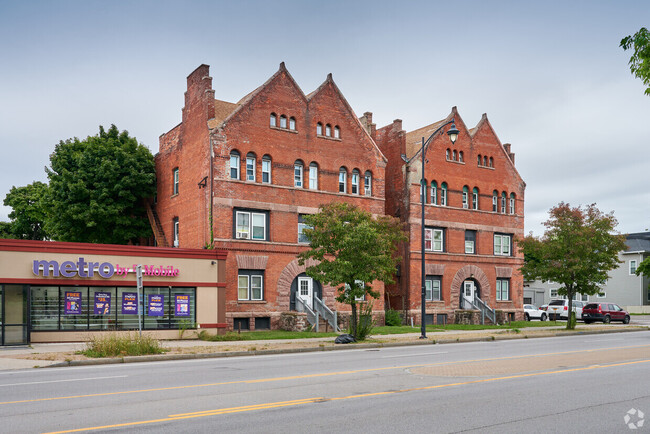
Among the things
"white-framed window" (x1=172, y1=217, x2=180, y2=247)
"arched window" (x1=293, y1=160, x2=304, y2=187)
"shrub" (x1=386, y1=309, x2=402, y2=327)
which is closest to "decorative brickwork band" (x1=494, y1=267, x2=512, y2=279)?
"shrub" (x1=386, y1=309, x2=402, y2=327)

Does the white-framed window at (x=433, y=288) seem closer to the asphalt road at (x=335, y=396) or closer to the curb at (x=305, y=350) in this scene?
the curb at (x=305, y=350)

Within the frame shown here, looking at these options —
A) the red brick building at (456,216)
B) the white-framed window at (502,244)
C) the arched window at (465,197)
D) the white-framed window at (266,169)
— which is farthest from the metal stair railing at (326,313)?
the white-framed window at (502,244)

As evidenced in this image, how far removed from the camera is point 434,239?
1624 inches

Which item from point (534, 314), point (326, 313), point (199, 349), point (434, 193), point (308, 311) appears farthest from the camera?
point (534, 314)

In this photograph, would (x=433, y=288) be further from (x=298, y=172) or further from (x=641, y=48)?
(x=641, y=48)

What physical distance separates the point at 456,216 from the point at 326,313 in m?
13.0

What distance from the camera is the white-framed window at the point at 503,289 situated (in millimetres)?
44719

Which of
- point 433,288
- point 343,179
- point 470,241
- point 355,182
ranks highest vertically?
point 343,179

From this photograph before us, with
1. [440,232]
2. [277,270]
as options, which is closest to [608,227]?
[440,232]

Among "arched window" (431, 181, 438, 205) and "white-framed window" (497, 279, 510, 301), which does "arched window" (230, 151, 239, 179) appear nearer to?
"arched window" (431, 181, 438, 205)

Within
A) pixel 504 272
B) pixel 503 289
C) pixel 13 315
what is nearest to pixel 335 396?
pixel 13 315

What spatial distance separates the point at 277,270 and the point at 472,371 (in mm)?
19754

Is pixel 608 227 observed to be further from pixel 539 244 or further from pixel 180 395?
pixel 180 395

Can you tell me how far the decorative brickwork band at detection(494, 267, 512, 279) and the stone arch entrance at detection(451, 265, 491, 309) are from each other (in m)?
1.31
